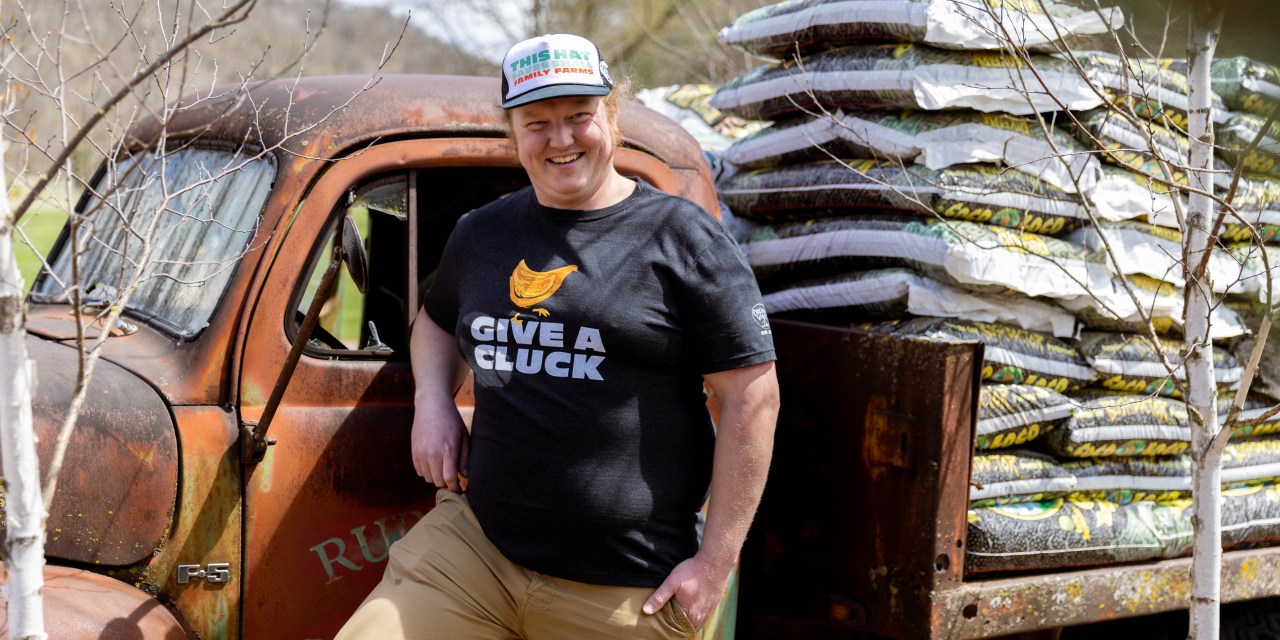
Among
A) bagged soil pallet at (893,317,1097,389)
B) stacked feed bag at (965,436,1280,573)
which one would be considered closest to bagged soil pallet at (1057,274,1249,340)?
bagged soil pallet at (893,317,1097,389)

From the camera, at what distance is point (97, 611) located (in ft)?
7.36

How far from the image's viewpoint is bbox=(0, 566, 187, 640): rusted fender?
217 cm

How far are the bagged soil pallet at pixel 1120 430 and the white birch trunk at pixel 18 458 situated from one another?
2.54m

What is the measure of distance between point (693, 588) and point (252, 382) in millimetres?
1055

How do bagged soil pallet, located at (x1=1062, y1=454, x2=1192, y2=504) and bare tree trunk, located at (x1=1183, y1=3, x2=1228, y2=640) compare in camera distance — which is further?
bagged soil pallet, located at (x1=1062, y1=454, x2=1192, y2=504)

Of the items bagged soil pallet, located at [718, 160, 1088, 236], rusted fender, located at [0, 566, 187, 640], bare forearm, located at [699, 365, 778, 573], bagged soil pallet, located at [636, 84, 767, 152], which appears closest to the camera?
rusted fender, located at [0, 566, 187, 640]

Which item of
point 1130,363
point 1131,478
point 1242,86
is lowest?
point 1131,478

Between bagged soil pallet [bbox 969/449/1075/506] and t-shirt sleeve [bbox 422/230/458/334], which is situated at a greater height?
t-shirt sleeve [bbox 422/230/458/334]

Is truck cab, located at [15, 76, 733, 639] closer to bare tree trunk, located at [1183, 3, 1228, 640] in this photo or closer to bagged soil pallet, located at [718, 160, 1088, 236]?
bagged soil pallet, located at [718, 160, 1088, 236]

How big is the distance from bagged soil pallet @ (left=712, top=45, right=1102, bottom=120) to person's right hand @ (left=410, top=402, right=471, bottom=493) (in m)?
1.39

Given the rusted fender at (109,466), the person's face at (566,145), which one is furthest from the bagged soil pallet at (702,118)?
the rusted fender at (109,466)

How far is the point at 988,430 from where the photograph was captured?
3.20 m

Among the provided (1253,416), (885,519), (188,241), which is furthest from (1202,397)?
(188,241)

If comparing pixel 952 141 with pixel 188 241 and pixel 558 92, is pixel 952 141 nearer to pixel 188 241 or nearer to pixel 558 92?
pixel 558 92
